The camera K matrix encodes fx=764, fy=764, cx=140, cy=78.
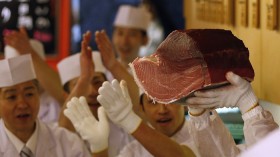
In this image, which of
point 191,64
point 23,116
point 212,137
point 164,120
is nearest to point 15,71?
point 23,116

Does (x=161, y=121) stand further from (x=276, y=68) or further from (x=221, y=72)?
(x=221, y=72)

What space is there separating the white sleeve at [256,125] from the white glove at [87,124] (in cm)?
77

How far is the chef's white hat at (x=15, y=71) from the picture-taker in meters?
3.28

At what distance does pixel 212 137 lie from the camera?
89.2 inches

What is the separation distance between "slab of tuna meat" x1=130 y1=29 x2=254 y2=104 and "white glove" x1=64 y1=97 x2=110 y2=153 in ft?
1.99

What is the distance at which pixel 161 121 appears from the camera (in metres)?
3.10

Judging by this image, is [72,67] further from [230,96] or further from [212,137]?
[230,96]

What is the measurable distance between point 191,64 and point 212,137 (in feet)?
1.15

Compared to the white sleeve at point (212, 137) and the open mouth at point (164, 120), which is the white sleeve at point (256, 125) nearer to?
the white sleeve at point (212, 137)

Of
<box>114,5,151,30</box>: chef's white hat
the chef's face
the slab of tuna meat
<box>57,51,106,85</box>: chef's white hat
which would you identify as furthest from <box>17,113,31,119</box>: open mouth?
<box>114,5,151,30</box>: chef's white hat

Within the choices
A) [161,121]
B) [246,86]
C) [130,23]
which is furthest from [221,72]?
[130,23]

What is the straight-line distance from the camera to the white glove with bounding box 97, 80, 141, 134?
232 centimetres

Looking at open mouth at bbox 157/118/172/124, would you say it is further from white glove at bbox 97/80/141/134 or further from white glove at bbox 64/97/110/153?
white glove at bbox 97/80/141/134

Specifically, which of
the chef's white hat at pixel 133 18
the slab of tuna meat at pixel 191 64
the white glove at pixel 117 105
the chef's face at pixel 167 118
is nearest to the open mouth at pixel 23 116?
the chef's face at pixel 167 118
